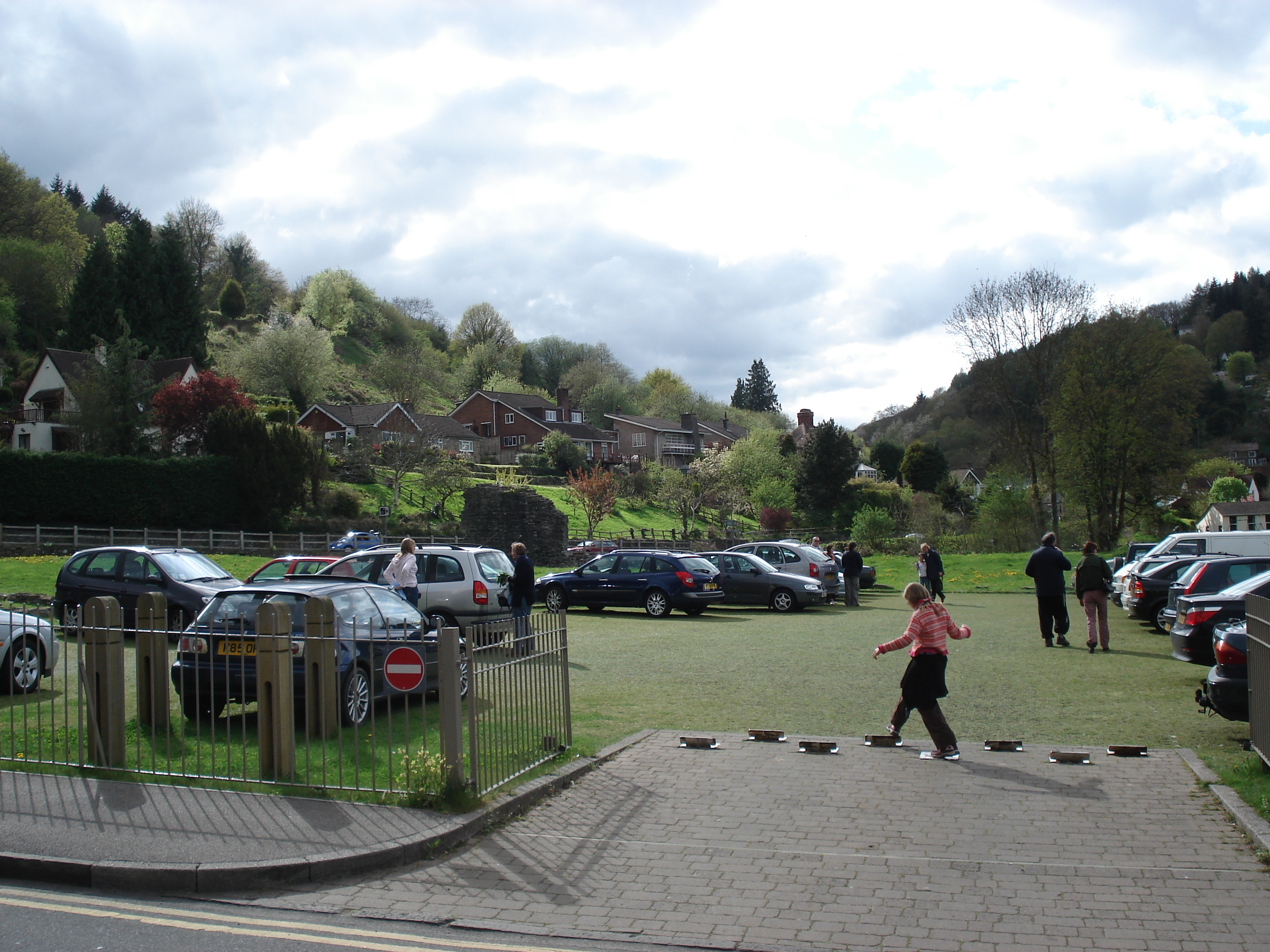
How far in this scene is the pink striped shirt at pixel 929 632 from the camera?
27.4 feet

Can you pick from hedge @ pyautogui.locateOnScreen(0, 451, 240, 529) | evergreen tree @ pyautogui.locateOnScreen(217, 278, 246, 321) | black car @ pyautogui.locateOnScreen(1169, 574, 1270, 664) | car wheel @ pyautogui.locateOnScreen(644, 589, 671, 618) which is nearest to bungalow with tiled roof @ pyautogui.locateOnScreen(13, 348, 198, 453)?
hedge @ pyautogui.locateOnScreen(0, 451, 240, 529)

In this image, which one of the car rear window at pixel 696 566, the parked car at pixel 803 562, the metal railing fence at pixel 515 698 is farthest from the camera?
the parked car at pixel 803 562

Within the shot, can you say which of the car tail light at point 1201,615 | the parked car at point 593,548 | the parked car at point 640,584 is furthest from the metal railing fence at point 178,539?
the car tail light at point 1201,615

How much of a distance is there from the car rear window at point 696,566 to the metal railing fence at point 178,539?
13872 millimetres

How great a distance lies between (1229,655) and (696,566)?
50.4 feet

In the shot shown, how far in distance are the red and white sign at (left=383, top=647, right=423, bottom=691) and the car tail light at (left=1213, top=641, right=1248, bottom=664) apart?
6.87 meters

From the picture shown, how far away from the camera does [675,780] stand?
7.52 metres

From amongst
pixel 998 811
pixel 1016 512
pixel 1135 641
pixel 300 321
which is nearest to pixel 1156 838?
pixel 998 811

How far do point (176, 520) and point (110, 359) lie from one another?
8668 millimetres

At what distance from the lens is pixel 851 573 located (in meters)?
26.7

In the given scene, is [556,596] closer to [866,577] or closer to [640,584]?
[640,584]

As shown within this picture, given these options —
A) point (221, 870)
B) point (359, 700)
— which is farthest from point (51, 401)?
point (221, 870)

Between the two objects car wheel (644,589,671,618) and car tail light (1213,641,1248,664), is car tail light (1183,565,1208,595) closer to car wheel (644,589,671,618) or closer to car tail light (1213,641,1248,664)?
car tail light (1213,641,1248,664)

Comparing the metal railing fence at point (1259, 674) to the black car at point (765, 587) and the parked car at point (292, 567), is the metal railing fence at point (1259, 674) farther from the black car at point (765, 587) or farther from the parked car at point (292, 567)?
the black car at point (765, 587)
